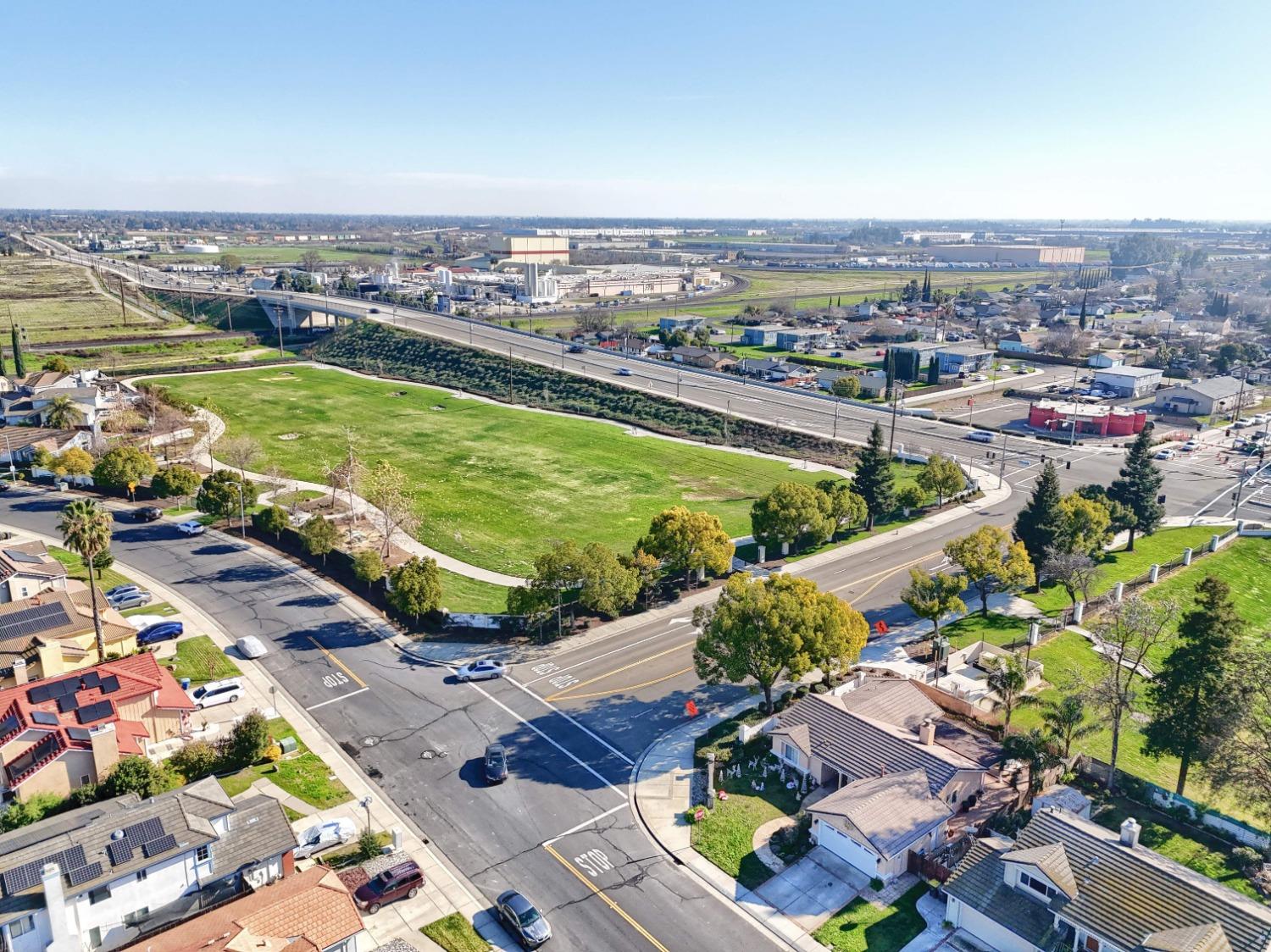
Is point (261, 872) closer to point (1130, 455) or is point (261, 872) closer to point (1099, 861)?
point (1099, 861)

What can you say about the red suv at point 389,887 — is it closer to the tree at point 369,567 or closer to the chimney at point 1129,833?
the chimney at point 1129,833

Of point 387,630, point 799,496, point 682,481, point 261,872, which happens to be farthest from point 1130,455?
point 261,872

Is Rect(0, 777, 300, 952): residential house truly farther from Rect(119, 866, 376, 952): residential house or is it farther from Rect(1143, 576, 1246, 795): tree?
Rect(1143, 576, 1246, 795): tree

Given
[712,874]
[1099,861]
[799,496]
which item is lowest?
[712,874]

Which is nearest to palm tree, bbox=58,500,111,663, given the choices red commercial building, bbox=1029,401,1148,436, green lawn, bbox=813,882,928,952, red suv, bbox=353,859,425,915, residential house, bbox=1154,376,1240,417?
red suv, bbox=353,859,425,915

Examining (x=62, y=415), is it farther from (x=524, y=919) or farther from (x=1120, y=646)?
(x=1120, y=646)

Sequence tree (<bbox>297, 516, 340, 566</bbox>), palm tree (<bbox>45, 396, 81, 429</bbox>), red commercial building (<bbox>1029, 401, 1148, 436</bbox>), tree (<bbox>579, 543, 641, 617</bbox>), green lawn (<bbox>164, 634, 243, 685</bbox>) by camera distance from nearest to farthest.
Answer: green lawn (<bbox>164, 634, 243, 685</bbox>) < tree (<bbox>579, 543, 641, 617</bbox>) < tree (<bbox>297, 516, 340, 566</bbox>) < palm tree (<bbox>45, 396, 81, 429</bbox>) < red commercial building (<bbox>1029, 401, 1148, 436</bbox>)
